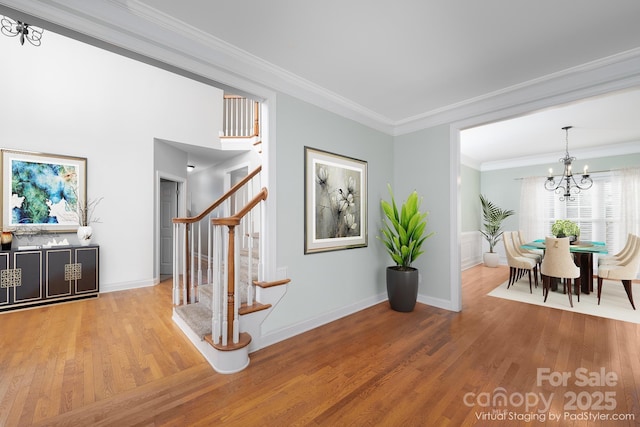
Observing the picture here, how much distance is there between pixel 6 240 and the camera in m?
3.47

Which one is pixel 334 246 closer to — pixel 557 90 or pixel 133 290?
pixel 557 90

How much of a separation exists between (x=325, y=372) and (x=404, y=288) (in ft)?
5.44

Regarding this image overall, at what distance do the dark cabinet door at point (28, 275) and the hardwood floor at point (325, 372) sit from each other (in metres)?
0.33

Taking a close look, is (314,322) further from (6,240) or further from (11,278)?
(6,240)

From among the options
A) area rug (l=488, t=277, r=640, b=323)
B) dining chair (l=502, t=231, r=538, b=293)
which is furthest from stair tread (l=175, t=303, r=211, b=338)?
dining chair (l=502, t=231, r=538, b=293)

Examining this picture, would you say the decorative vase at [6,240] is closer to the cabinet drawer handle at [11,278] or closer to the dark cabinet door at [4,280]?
the dark cabinet door at [4,280]

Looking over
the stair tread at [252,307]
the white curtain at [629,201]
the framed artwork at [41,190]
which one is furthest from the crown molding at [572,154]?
the framed artwork at [41,190]

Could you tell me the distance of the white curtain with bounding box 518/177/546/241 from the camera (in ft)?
21.0

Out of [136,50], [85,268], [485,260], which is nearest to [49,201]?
[85,268]

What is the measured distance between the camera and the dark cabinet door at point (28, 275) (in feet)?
11.2

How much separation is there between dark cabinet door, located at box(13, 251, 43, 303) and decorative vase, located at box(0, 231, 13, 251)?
235 mm

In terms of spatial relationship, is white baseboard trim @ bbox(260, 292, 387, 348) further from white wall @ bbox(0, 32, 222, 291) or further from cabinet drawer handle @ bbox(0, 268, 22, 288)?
cabinet drawer handle @ bbox(0, 268, 22, 288)

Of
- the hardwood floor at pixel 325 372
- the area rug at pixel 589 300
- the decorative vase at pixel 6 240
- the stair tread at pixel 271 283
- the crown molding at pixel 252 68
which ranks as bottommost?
the area rug at pixel 589 300

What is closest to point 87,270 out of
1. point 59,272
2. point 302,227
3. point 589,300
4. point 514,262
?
point 59,272
